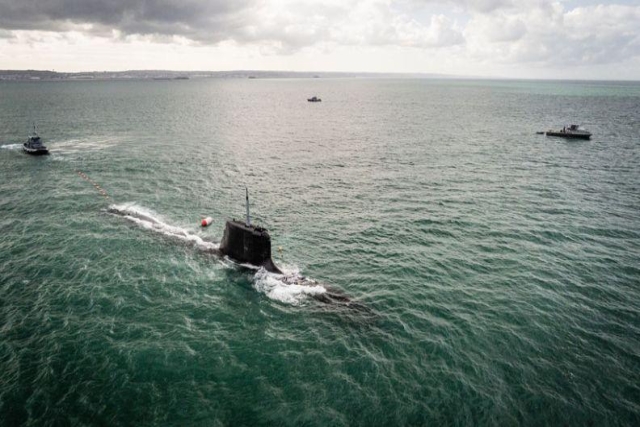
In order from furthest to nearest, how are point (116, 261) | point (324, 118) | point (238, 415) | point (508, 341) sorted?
1. point (324, 118)
2. point (116, 261)
3. point (508, 341)
4. point (238, 415)

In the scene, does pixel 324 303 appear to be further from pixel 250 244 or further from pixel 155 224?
pixel 155 224

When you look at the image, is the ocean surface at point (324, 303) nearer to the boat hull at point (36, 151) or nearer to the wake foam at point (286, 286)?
the wake foam at point (286, 286)

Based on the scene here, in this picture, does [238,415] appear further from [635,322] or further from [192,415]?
[635,322]

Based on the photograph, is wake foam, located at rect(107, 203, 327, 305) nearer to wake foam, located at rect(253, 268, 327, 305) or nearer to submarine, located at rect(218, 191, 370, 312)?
wake foam, located at rect(253, 268, 327, 305)

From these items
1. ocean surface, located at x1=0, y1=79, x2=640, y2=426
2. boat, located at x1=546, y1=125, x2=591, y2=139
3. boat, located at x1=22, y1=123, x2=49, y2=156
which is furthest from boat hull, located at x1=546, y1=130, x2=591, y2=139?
boat, located at x1=22, y1=123, x2=49, y2=156

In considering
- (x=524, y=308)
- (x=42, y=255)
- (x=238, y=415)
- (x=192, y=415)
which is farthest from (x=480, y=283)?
(x=42, y=255)

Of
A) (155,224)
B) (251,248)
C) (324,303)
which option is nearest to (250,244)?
(251,248)
